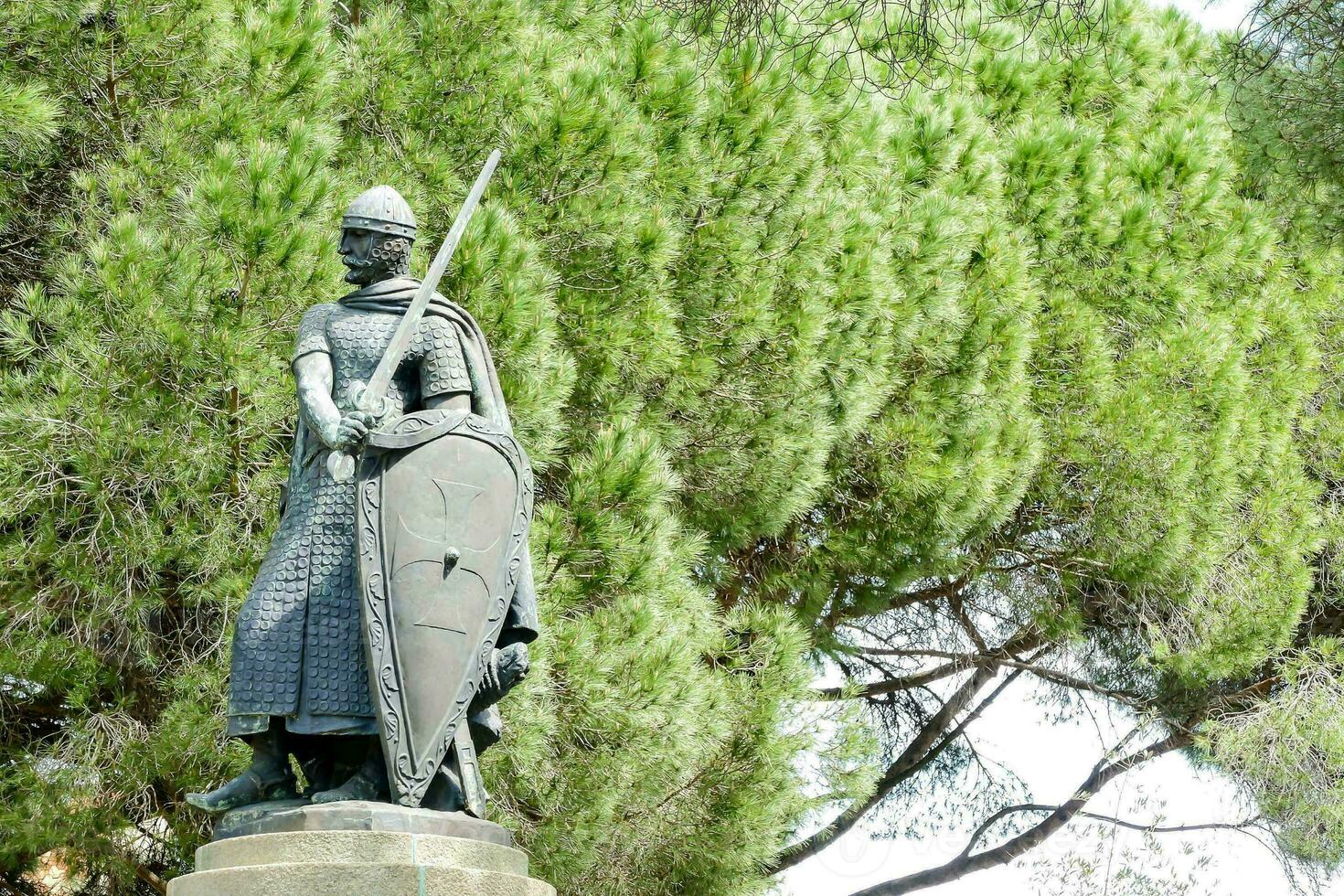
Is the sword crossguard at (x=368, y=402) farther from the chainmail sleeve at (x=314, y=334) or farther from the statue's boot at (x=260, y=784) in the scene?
the statue's boot at (x=260, y=784)

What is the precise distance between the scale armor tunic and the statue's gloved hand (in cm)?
21

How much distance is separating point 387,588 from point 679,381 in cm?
509

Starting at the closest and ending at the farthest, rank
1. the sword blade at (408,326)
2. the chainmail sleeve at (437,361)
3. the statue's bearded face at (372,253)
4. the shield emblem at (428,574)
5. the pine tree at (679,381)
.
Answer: the shield emblem at (428,574) < the sword blade at (408,326) < the chainmail sleeve at (437,361) < the statue's bearded face at (372,253) < the pine tree at (679,381)

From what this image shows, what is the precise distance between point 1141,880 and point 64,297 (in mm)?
9076

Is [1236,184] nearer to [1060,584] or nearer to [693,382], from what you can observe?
[1060,584]

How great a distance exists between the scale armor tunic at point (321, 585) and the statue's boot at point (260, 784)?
0.25 feet

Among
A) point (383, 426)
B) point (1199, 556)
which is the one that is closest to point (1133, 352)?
point (1199, 556)

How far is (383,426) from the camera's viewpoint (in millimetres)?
4430

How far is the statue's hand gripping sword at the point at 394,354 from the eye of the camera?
14.4 feet

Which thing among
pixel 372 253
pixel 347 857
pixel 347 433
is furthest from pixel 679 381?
pixel 347 857

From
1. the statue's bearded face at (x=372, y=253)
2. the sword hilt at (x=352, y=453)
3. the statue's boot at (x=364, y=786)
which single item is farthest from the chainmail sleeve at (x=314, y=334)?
Answer: the statue's boot at (x=364, y=786)

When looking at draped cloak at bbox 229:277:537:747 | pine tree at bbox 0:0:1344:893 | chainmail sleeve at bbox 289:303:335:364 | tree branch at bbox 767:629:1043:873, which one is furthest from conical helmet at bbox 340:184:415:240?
tree branch at bbox 767:629:1043:873

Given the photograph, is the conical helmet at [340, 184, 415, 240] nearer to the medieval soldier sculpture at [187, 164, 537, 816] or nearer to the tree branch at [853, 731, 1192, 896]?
the medieval soldier sculpture at [187, 164, 537, 816]

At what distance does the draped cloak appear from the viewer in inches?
175
